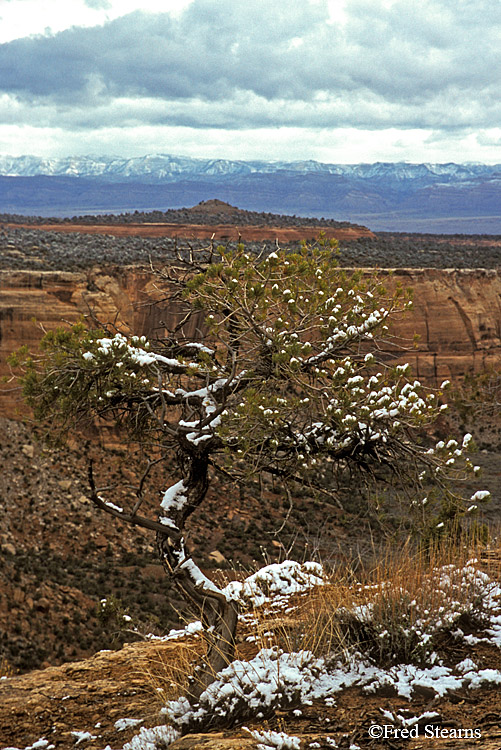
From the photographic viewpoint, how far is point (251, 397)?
6.47 meters

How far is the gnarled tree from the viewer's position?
Result: 669cm

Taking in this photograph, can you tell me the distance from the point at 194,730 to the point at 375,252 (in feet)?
152

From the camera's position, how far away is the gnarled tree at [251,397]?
6.69 meters

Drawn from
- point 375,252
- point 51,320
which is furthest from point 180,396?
point 375,252

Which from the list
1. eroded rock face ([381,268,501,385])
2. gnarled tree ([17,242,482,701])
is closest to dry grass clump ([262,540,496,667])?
gnarled tree ([17,242,482,701])

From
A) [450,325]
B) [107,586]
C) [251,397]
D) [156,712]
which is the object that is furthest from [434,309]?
[156,712]

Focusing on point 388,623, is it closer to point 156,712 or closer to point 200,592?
point 200,592

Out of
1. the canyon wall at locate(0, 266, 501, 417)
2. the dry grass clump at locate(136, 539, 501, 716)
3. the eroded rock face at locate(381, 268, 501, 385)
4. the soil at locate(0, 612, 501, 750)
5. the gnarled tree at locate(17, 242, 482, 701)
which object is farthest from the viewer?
the eroded rock face at locate(381, 268, 501, 385)

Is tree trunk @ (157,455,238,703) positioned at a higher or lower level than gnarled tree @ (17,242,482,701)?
lower

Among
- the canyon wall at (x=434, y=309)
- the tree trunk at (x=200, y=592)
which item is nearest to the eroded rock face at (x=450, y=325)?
A: the canyon wall at (x=434, y=309)

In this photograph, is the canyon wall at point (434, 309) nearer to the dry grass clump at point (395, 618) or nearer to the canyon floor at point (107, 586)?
the canyon floor at point (107, 586)

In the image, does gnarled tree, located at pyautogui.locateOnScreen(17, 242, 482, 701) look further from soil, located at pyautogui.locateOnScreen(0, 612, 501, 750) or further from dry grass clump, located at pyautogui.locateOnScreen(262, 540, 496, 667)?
soil, located at pyautogui.locateOnScreen(0, 612, 501, 750)

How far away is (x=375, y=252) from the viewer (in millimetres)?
49438

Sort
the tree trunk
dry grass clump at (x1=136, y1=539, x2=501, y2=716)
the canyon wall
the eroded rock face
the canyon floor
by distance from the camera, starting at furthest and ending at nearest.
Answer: the eroded rock face
the canyon wall
the tree trunk
dry grass clump at (x1=136, y1=539, x2=501, y2=716)
the canyon floor
